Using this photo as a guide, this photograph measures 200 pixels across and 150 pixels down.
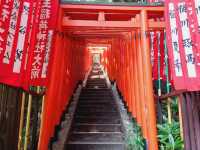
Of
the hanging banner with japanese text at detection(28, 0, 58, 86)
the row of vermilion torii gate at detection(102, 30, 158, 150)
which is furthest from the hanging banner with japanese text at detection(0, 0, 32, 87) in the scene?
the row of vermilion torii gate at detection(102, 30, 158, 150)

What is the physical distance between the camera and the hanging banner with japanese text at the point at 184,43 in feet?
14.0

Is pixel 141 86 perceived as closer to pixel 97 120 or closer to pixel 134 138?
pixel 134 138

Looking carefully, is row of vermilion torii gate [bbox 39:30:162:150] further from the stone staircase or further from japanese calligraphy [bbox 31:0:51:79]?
the stone staircase

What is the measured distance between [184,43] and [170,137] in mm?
2118

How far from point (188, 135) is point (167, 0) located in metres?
2.49

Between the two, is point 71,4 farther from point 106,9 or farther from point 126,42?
point 126,42

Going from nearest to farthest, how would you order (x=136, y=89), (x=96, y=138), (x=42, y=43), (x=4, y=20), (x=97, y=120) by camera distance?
(x=4, y=20)
(x=42, y=43)
(x=136, y=89)
(x=96, y=138)
(x=97, y=120)

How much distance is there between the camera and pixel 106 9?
6.78 m

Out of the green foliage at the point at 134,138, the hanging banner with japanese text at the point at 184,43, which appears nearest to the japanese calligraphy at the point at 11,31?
the hanging banner with japanese text at the point at 184,43

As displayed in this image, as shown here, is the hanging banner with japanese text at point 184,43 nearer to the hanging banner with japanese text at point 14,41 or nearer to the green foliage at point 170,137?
the green foliage at point 170,137

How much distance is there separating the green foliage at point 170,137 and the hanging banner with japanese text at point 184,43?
1.57 meters

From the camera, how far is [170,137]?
559 centimetres

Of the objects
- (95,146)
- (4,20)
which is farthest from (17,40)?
(95,146)

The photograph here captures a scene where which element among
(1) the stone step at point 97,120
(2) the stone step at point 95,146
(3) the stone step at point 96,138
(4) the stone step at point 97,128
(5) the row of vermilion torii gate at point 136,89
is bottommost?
(2) the stone step at point 95,146
